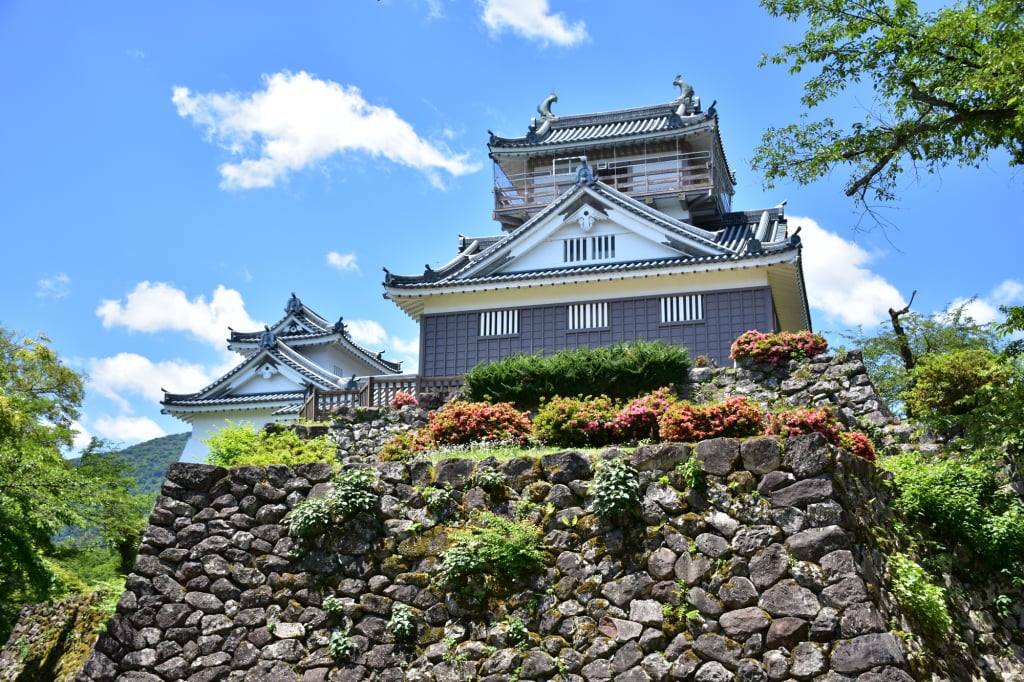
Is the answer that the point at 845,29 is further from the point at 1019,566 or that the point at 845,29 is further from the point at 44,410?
the point at 44,410

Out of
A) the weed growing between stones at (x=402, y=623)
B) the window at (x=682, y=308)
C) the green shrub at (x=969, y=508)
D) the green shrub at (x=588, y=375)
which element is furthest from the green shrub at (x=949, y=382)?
the weed growing between stones at (x=402, y=623)

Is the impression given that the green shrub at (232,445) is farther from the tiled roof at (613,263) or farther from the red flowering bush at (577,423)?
the tiled roof at (613,263)

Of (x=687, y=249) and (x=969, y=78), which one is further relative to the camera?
(x=687, y=249)

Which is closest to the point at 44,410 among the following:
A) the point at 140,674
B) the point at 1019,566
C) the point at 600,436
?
the point at 140,674

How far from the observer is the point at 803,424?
11828 mm

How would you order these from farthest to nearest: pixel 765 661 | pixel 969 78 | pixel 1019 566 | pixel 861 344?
1. pixel 861 344
2. pixel 1019 566
3. pixel 969 78
4. pixel 765 661

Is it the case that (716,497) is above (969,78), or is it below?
below

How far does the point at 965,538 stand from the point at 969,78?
22.6 ft

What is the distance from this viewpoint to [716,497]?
11.4 metres

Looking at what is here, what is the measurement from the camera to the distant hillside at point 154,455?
50938mm

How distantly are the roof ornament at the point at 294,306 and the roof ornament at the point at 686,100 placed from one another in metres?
16.7

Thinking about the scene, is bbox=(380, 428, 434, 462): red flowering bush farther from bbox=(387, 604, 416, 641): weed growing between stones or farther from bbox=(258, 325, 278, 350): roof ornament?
bbox=(258, 325, 278, 350): roof ornament

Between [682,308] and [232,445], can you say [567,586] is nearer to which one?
[232,445]

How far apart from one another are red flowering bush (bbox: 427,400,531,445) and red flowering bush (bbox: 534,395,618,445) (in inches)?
29.7
